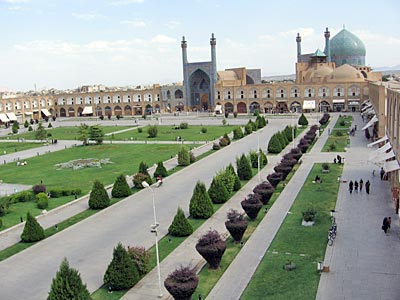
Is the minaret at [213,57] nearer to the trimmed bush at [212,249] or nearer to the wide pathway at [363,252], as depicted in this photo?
the wide pathway at [363,252]

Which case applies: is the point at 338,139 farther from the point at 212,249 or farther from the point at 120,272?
the point at 120,272

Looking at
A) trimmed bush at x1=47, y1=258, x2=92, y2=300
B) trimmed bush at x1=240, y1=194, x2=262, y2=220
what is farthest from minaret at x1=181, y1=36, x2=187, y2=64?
trimmed bush at x1=47, y1=258, x2=92, y2=300

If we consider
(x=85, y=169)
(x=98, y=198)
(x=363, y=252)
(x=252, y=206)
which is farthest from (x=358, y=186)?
(x=85, y=169)

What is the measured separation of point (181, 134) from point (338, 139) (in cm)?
1817

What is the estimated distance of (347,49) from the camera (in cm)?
8588

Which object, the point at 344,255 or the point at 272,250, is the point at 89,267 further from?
the point at 344,255

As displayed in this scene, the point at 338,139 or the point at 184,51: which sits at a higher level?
the point at 184,51

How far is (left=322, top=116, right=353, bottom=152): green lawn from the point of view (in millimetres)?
36806

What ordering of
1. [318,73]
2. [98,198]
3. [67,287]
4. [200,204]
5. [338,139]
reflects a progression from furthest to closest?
[318,73] < [338,139] < [98,198] < [200,204] < [67,287]

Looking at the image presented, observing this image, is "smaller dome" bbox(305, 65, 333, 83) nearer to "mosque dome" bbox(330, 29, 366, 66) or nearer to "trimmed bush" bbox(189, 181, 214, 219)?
"mosque dome" bbox(330, 29, 366, 66)

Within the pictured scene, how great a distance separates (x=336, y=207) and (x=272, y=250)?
5984 millimetres

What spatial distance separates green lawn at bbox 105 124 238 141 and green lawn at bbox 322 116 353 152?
1193cm

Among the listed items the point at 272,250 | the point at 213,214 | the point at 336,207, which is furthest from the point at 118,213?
the point at 336,207

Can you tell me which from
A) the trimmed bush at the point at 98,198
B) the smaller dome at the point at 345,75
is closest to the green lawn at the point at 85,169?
the trimmed bush at the point at 98,198
